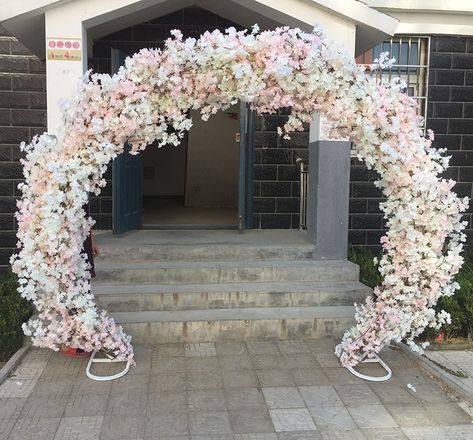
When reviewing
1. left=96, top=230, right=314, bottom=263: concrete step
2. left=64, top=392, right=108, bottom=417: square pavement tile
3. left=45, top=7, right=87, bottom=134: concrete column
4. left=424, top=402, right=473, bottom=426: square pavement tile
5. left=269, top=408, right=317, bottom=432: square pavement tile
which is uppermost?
A: left=45, top=7, right=87, bottom=134: concrete column

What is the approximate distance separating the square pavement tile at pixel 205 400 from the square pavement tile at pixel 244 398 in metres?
0.05

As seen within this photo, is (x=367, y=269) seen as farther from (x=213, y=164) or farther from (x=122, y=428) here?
(x=213, y=164)

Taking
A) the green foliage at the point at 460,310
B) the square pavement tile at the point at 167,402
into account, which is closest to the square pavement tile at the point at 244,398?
the square pavement tile at the point at 167,402

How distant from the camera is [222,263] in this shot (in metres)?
5.64

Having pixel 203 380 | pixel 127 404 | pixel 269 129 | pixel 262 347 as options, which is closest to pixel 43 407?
pixel 127 404

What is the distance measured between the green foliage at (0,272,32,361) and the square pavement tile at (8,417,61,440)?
4.25ft

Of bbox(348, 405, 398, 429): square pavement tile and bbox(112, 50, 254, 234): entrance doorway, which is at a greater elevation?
bbox(112, 50, 254, 234): entrance doorway

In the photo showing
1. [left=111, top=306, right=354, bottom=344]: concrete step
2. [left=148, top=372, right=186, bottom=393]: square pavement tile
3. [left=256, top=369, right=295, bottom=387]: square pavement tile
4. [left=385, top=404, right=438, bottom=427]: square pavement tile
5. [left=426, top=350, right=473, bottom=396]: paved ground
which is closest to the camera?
[left=385, top=404, right=438, bottom=427]: square pavement tile

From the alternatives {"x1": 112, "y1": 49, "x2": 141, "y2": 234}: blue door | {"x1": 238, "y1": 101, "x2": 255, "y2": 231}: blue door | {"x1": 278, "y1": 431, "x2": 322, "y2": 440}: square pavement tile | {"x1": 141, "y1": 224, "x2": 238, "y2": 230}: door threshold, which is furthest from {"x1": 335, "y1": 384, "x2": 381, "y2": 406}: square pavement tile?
{"x1": 141, "y1": 224, "x2": 238, "y2": 230}: door threshold

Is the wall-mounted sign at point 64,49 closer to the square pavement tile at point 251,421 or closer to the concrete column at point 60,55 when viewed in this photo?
the concrete column at point 60,55

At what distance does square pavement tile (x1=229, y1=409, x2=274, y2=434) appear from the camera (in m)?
3.36

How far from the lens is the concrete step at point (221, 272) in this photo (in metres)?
5.38

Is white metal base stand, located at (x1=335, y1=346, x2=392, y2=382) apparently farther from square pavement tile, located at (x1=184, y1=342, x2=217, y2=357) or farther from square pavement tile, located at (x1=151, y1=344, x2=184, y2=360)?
square pavement tile, located at (x1=151, y1=344, x2=184, y2=360)

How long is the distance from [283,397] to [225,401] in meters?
0.43
